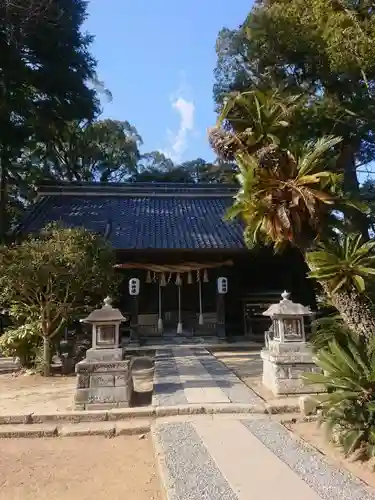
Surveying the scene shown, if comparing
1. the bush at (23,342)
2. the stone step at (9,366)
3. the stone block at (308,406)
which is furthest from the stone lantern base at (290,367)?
the stone step at (9,366)

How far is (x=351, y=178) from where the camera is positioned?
57.5ft

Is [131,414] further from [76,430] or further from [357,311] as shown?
[357,311]

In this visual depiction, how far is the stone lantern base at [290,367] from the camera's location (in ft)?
23.7

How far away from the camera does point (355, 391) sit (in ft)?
15.1

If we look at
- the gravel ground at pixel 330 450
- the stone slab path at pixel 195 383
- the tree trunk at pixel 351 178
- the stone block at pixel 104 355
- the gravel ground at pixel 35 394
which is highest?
the tree trunk at pixel 351 178

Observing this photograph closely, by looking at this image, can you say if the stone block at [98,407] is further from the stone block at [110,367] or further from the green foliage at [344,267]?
the green foliage at [344,267]

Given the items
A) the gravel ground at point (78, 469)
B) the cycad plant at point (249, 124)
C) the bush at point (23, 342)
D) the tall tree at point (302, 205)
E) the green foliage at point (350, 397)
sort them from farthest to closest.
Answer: the bush at point (23, 342) → the cycad plant at point (249, 124) → the tall tree at point (302, 205) → the green foliage at point (350, 397) → the gravel ground at point (78, 469)

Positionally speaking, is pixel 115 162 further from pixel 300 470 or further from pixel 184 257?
pixel 300 470

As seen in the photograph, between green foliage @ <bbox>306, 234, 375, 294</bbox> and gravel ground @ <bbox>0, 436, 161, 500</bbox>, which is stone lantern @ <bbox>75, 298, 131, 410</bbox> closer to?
gravel ground @ <bbox>0, 436, 161, 500</bbox>

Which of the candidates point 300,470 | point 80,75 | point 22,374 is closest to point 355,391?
point 300,470

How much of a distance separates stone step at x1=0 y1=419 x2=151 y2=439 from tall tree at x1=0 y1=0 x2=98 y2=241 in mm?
11335

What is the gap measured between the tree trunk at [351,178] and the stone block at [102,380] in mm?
11729

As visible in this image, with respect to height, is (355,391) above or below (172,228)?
below

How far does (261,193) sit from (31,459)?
186 inches
